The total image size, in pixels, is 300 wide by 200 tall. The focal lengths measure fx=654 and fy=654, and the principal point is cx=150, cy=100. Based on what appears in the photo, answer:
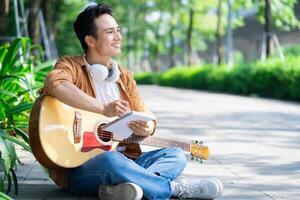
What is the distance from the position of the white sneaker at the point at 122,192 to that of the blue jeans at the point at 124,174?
4 centimetres

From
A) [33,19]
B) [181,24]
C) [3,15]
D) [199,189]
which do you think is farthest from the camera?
[181,24]

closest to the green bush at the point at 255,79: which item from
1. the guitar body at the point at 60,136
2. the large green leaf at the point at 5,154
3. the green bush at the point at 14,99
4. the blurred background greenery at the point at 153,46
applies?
the blurred background greenery at the point at 153,46

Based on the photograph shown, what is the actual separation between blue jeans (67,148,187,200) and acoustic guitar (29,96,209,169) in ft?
0.34

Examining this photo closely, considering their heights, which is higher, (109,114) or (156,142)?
(109,114)

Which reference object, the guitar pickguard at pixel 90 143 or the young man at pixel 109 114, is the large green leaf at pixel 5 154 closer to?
the young man at pixel 109 114

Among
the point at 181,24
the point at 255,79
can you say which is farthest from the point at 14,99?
the point at 181,24

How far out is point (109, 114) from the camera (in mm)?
3729

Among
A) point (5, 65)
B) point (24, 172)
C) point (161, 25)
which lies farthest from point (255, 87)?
point (161, 25)

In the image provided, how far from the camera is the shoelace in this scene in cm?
404

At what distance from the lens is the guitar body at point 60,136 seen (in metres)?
3.72

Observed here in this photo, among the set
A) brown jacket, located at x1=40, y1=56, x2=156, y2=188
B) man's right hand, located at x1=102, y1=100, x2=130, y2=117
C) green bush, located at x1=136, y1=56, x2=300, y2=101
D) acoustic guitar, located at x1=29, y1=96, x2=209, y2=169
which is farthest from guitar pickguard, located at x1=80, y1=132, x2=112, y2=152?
green bush, located at x1=136, y1=56, x2=300, y2=101

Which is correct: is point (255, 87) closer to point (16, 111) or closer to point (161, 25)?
point (16, 111)

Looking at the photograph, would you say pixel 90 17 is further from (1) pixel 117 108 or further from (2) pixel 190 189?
(2) pixel 190 189

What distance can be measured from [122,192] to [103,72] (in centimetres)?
77
